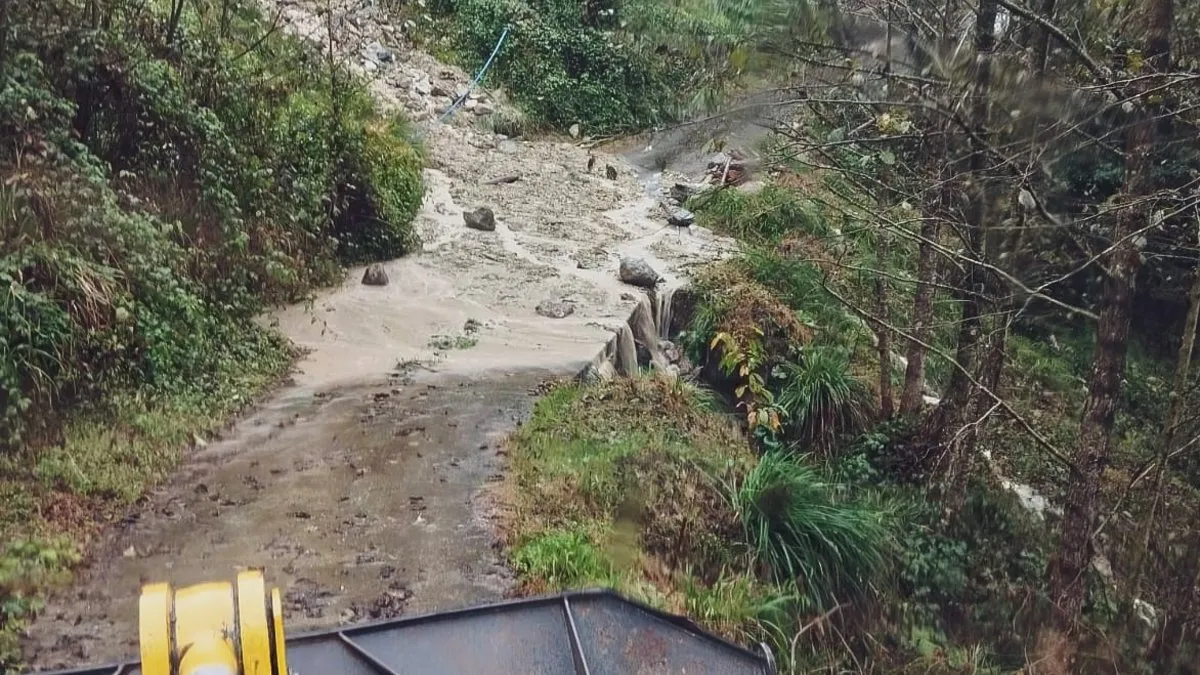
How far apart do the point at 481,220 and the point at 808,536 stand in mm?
7551

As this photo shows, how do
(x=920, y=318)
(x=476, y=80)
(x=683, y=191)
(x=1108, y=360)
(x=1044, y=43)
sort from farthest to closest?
1. (x=476, y=80)
2. (x=683, y=191)
3. (x=920, y=318)
4. (x=1044, y=43)
5. (x=1108, y=360)

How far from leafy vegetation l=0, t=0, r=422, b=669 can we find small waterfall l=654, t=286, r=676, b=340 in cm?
346

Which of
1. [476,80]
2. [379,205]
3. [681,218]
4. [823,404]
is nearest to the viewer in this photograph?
[823,404]

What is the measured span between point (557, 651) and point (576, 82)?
17.4m

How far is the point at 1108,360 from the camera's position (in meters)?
4.47

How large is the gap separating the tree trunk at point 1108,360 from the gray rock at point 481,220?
841 cm

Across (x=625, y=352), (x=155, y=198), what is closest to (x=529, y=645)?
(x=155, y=198)

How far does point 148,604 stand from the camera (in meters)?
1.91

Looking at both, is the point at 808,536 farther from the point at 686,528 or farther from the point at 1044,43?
the point at 1044,43

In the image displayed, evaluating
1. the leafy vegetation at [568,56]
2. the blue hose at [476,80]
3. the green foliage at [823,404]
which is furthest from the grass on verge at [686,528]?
the leafy vegetation at [568,56]

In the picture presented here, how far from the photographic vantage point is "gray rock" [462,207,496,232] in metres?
12.0

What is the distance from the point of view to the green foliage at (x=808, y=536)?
532 cm

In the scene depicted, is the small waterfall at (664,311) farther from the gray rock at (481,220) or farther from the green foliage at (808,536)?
the green foliage at (808,536)

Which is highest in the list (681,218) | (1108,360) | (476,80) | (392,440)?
(476,80)
